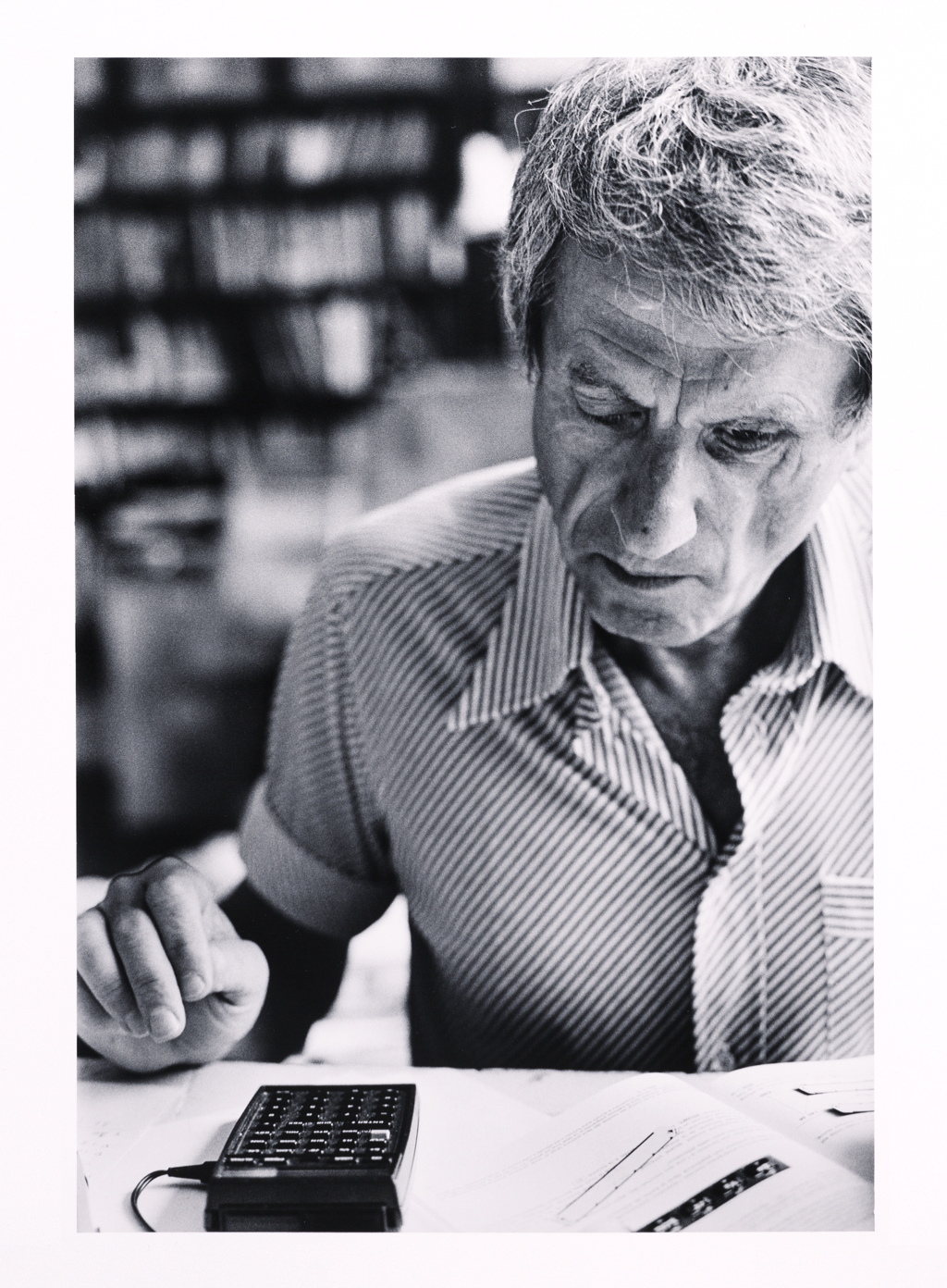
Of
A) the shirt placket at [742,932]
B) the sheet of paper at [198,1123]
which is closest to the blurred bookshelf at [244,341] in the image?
the sheet of paper at [198,1123]

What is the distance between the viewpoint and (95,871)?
3.42 feet

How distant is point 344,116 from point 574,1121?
0.96 meters

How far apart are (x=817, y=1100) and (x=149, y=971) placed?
639 mm

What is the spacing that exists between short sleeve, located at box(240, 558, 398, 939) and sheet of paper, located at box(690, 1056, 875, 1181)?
389 millimetres

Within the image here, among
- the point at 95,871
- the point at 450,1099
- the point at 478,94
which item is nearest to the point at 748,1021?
the point at 450,1099

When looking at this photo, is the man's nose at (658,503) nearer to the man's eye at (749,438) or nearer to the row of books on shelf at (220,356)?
the man's eye at (749,438)

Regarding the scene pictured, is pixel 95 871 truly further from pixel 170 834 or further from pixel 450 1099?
pixel 450 1099

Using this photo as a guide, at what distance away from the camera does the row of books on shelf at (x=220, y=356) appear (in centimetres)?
102

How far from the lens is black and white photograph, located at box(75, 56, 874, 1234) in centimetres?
94

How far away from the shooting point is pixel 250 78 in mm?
1011

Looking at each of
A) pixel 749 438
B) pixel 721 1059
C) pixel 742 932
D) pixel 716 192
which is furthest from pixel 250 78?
pixel 721 1059

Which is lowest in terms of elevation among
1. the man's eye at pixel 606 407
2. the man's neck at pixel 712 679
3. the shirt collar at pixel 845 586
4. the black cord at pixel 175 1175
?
the black cord at pixel 175 1175

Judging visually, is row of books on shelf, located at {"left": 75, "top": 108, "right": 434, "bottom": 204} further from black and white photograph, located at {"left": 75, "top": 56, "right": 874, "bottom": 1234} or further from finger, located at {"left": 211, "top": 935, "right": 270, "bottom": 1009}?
finger, located at {"left": 211, "top": 935, "right": 270, "bottom": 1009}
